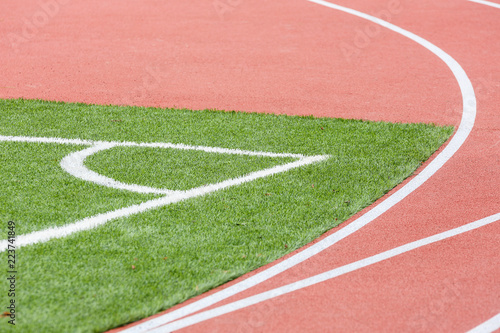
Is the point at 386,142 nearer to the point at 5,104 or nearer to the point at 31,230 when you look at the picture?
the point at 31,230

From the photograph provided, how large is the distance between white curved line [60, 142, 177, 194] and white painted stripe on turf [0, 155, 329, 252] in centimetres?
21

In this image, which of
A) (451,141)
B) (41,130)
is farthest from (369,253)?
(41,130)

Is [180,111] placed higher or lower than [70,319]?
lower

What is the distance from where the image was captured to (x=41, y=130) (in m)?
8.04

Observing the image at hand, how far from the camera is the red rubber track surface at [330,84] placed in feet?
14.9

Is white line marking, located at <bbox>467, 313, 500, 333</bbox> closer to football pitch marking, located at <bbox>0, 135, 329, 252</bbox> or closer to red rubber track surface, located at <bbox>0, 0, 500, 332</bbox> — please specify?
red rubber track surface, located at <bbox>0, 0, 500, 332</bbox>

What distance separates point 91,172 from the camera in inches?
267

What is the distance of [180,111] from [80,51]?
11.0 feet

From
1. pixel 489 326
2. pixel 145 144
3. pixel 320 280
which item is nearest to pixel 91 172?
pixel 145 144

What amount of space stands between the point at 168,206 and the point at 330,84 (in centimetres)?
464

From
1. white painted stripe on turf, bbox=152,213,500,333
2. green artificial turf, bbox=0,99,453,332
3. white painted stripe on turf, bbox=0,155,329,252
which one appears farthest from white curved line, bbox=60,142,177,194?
white painted stripe on turf, bbox=152,213,500,333

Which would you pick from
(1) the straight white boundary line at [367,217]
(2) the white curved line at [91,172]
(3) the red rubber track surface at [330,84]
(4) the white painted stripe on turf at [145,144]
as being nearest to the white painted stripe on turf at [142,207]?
(2) the white curved line at [91,172]

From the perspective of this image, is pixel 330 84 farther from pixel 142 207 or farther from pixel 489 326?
pixel 489 326

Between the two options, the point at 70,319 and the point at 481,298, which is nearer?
the point at 70,319
